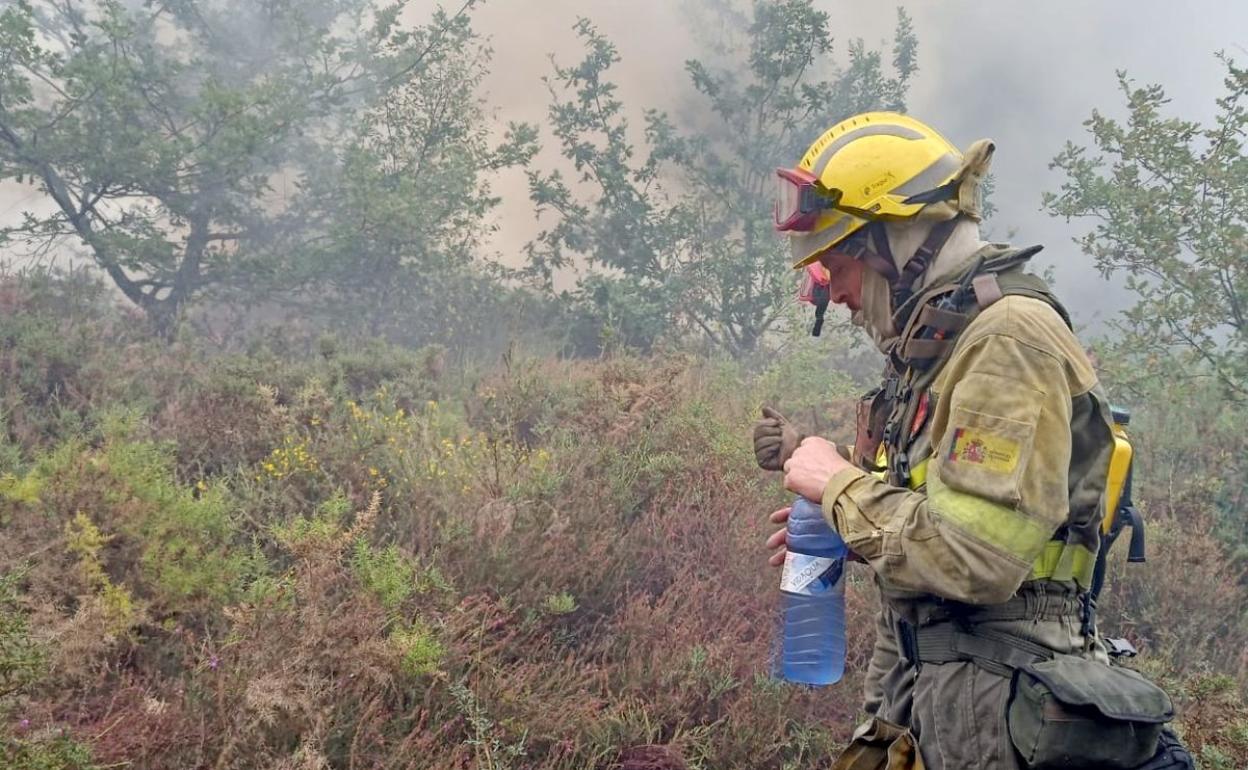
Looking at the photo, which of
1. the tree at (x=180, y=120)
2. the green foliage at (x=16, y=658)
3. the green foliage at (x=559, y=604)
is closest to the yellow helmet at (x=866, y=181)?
the green foliage at (x=559, y=604)

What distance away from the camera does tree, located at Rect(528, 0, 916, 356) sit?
37.3ft

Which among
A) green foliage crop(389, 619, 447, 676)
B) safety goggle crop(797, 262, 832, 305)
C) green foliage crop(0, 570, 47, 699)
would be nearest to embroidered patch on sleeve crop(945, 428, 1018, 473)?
safety goggle crop(797, 262, 832, 305)

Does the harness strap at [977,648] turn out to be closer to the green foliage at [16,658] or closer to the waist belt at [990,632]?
the waist belt at [990,632]

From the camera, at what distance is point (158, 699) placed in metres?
2.95

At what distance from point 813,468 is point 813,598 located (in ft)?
2.21

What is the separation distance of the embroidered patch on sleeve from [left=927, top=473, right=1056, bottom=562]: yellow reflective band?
76mm

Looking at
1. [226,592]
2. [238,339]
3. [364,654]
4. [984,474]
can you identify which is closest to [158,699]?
[226,592]

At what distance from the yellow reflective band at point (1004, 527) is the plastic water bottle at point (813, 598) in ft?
1.58

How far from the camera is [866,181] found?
7.03 ft

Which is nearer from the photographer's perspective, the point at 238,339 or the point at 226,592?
the point at 226,592

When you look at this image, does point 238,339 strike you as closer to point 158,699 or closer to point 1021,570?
point 158,699

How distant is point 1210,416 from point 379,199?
900 cm

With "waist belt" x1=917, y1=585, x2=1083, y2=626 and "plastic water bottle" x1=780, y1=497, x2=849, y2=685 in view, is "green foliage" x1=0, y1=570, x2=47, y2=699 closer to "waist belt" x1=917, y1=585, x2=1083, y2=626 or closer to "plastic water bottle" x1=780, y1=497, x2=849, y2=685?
"plastic water bottle" x1=780, y1=497, x2=849, y2=685

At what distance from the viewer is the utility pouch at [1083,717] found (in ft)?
5.52
